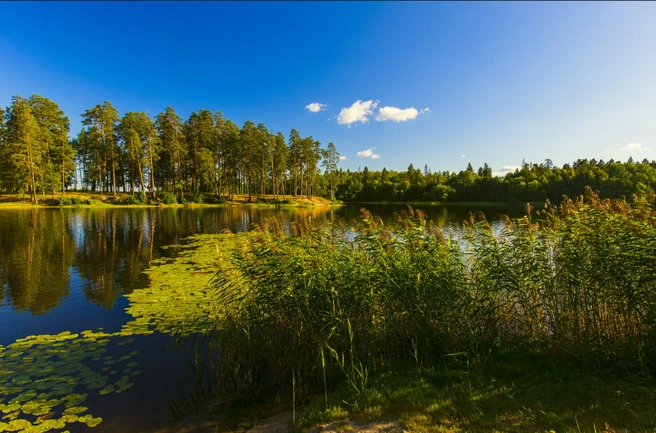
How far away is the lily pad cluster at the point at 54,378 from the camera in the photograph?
5199 millimetres

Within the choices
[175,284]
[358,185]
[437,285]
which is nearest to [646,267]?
[437,285]

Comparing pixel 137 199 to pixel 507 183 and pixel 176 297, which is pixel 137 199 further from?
pixel 507 183

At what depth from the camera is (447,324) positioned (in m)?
6.49

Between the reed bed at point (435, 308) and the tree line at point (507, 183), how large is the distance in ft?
288

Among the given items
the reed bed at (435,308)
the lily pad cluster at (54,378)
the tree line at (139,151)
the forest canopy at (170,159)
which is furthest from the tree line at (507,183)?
the lily pad cluster at (54,378)

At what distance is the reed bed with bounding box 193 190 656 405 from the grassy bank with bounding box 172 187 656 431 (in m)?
0.03

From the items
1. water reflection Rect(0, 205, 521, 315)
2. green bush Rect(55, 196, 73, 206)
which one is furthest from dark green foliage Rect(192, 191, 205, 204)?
water reflection Rect(0, 205, 521, 315)

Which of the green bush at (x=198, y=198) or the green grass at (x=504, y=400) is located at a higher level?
the green bush at (x=198, y=198)

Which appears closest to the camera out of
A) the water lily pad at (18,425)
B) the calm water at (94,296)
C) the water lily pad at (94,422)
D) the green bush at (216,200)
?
the water lily pad at (18,425)

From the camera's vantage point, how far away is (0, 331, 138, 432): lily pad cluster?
5199 mm

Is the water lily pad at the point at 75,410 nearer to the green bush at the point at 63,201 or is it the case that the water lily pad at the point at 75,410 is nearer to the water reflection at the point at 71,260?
the water reflection at the point at 71,260

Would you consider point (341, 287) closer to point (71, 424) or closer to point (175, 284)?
point (71, 424)

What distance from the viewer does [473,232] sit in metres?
9.01

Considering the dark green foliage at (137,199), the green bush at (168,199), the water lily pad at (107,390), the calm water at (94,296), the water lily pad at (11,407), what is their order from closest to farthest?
the water lily pad at (11,407) < the calm water at (94,296) < the water lily pad at (107,390) < the dark green foliage at (137,199) < the green bush at (168,199)
